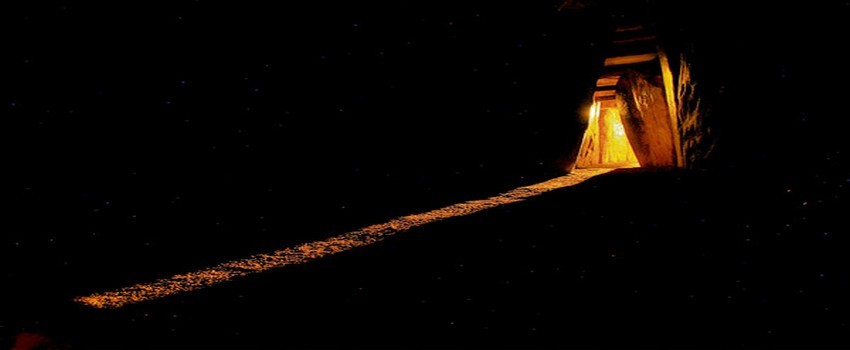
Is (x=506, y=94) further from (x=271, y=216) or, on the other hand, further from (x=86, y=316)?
(x=86, y=316)

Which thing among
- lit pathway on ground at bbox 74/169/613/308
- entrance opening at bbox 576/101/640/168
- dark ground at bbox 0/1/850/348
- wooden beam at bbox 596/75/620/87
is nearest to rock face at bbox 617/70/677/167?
wooden beam at bbox 596/75/620/87

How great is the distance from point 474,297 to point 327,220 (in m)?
2.61

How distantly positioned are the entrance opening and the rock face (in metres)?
3.79

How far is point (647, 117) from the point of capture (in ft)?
24.5

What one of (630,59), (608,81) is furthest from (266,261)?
(608,81)

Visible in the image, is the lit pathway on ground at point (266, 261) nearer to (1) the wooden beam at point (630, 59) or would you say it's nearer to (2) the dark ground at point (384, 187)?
(2) the dark ground at point (384, 187)

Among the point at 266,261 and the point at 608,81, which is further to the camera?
the point at 608,81

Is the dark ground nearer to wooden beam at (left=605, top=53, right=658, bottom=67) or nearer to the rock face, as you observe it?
wooden beam at (left=605, top=53, right=658, bottom=67)

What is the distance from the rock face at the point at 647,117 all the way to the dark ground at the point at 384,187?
1.88m

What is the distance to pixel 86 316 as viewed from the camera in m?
2.24

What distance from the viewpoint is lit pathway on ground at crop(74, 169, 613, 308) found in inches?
98.1

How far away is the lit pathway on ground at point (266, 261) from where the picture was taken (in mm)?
2492

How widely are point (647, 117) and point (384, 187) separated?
5943 mm

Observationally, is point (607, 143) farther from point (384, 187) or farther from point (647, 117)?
point (384, 187)
